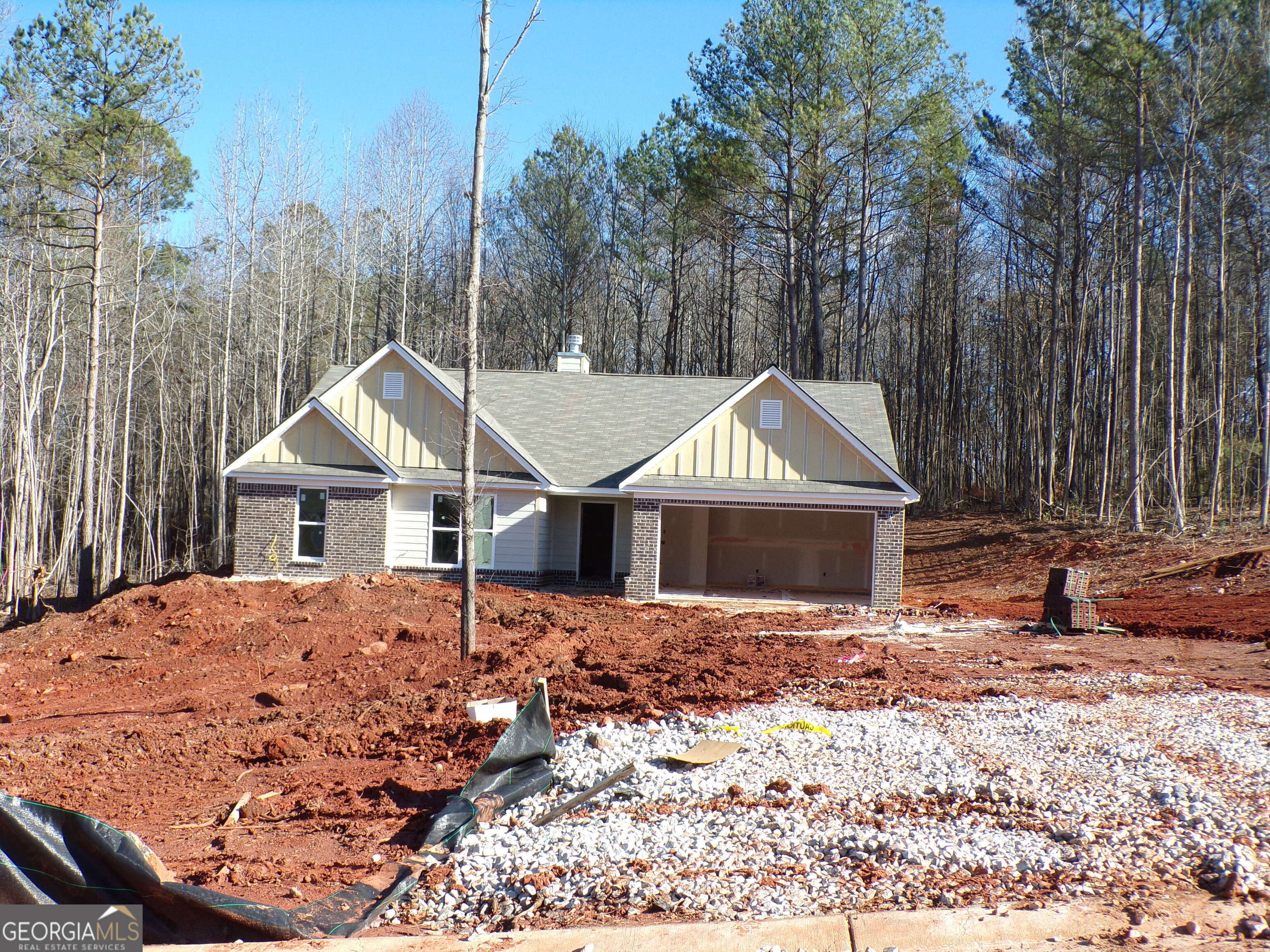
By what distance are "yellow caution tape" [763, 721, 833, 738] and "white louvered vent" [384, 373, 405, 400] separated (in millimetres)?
14121

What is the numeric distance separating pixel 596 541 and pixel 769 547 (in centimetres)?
448

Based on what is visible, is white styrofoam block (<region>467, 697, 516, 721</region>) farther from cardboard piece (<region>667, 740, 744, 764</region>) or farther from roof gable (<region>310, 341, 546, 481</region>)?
roof gable (<region>310, 341, 546, 481</region>)

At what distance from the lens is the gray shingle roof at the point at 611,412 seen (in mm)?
20344

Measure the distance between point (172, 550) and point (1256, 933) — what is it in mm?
37844

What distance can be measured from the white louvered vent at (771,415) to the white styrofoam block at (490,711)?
1109 cm

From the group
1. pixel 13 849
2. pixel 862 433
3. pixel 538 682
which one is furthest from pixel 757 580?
pixel 13 849

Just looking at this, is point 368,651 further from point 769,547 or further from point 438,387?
point 769,547

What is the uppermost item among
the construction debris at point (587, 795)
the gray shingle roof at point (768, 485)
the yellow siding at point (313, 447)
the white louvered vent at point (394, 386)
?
the white louvered vent at point (394, 386)

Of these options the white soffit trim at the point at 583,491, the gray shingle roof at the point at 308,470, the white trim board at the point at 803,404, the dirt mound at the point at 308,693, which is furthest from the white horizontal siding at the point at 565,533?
the gray shingle roof at the point at 308,470

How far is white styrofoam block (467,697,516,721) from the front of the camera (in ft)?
27.0

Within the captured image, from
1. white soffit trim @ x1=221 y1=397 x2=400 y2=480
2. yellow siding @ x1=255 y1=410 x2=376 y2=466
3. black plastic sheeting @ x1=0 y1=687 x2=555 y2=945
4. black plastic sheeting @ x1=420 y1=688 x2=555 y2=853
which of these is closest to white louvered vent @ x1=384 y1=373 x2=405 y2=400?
white soffit trim @ x1=221 y1=397 x2=400 y2=480

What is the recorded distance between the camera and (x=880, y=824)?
18.2ft

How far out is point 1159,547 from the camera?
21109mm

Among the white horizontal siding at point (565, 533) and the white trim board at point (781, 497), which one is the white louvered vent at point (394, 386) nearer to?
the white horizontal siding at point (565, 533)
